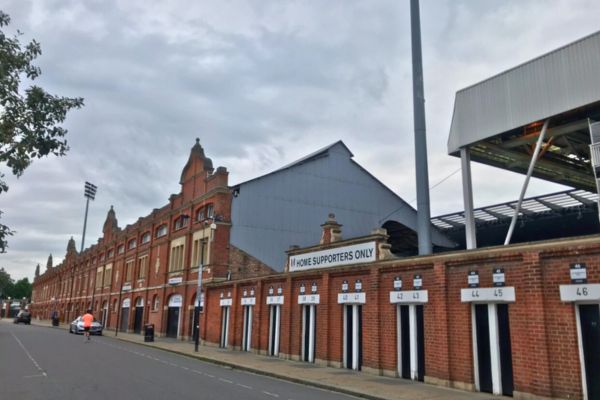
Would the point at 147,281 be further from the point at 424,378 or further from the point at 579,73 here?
the point at 579,73

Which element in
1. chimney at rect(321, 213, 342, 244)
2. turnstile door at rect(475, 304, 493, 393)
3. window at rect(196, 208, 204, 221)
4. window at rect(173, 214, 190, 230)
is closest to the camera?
turnstile door at rect(475, 304, 493, 393)

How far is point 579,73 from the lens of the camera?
16234 millimetres

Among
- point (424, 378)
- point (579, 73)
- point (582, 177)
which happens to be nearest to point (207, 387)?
point (424, 378)

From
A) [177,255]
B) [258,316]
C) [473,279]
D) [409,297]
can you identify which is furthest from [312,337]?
[177,255]

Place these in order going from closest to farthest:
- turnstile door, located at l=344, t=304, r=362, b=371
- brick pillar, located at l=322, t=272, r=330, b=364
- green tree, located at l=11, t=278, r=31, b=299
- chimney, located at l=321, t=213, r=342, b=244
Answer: turnstile door, located at l=344, t=304, r=362, b=371
brick pillar, located at l=322, t=272, r=330, b=364
chimney, located at l=321, t=213, r=342, b=244
green tree, located at l=11, t=278, r=31, b=299

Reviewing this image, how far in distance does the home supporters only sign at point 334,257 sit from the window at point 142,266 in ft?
87.3

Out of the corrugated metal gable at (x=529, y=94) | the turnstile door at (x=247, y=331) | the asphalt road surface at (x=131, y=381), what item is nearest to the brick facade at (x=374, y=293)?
the turnstile door at (x=247, y=331)

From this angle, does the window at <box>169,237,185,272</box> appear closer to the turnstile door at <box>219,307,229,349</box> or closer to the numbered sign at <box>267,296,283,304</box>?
the turnstile door at <box>219,307,229,349</box>

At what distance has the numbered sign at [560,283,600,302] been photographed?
11027mm

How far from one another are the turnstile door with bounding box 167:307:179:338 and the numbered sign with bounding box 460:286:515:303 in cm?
2670

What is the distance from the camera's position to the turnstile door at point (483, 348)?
1312 cm

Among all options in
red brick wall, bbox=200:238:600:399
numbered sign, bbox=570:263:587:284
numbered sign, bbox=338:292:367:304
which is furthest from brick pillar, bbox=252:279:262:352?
numbered sign, bbox=570:263:587:284

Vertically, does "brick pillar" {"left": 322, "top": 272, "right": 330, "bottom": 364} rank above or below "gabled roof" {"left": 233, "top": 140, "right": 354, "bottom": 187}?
below

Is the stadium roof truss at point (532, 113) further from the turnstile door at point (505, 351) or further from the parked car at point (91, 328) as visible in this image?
the parked car at point (91, 328)
